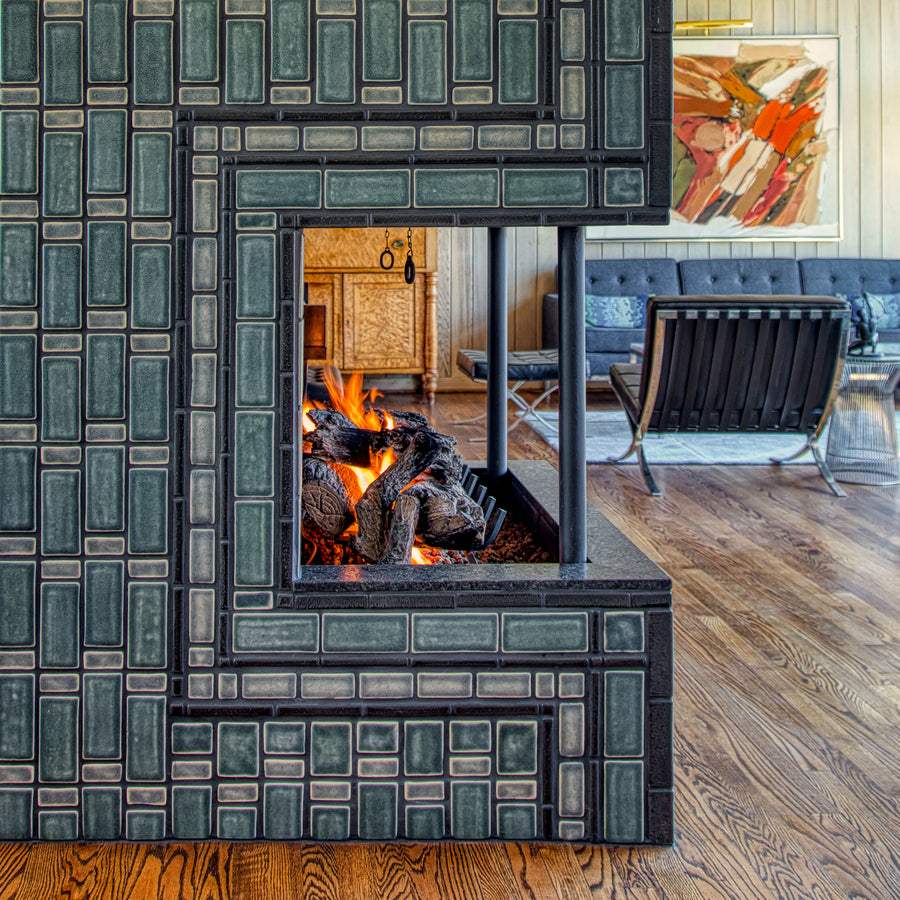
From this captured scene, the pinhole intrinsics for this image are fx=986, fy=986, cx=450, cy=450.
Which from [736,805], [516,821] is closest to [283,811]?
[516,821]

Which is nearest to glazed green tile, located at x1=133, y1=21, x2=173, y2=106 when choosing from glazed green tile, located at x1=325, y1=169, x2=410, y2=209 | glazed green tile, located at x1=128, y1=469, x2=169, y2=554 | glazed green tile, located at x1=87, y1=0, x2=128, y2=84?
glazed green tile, located at x1=87, y1=0, x2=128, y2=84

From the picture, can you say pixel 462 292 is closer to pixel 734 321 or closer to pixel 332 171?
pixel 734 321

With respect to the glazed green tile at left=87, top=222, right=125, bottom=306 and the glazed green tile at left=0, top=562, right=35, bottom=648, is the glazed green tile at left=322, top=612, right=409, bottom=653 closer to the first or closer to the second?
the glazed green tile at left=0, top=562, right=35, bottom=648

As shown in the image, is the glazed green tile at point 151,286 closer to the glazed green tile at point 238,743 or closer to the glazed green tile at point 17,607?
the glazed green tile at point 17,607

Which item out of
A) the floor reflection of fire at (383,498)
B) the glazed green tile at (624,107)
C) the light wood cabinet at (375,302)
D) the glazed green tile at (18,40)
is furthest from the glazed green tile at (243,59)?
the light wood cabinet at (375,302)

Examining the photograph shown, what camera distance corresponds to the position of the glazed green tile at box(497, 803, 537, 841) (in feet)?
4.40

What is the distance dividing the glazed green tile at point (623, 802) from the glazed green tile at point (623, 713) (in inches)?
0.9

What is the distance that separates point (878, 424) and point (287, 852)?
12.2ft

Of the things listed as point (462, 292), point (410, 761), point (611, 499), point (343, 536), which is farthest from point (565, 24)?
point (462, 292)

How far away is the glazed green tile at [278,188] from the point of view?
129 cm

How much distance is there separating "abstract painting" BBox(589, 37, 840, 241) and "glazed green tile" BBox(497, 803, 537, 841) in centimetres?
651

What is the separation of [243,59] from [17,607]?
2.56 feet

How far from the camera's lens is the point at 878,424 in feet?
14.1

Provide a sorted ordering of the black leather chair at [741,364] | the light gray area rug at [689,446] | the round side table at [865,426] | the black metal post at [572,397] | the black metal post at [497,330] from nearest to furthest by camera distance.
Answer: the black metal post at [572,397] < the black metal post at [497,330] < the black leather chair at [741,364] < the round side table at [865,426] < the light gray area rug at [689,446]
